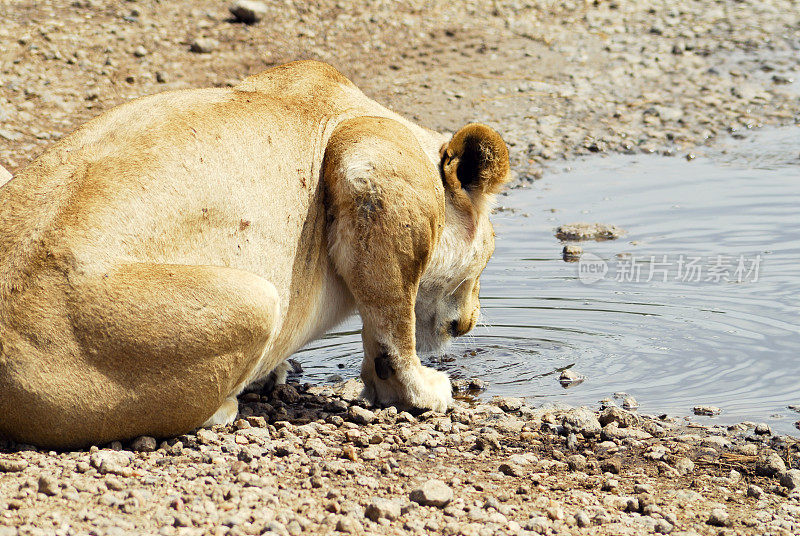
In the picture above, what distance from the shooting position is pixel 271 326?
4781 millimetres

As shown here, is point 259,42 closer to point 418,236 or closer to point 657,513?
point 418,236

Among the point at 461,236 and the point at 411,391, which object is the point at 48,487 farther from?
the point at 461,236

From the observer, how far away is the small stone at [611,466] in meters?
4.99

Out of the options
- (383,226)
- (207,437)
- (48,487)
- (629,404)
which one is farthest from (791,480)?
(48,487)

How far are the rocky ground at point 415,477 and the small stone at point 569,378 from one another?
1.94ft

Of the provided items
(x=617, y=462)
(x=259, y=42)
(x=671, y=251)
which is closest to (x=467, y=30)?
(x=259, y=42)

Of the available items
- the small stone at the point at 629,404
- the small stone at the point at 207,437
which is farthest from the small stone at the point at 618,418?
the small stone at the point at 207,437

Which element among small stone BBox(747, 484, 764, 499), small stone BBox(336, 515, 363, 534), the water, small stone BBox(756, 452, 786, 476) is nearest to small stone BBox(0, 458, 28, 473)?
small stone BBox(336, 515, 363, 534)

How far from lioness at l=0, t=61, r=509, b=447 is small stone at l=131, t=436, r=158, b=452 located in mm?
31

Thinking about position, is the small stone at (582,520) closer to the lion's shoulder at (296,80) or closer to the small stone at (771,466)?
the small stone at (771,466)

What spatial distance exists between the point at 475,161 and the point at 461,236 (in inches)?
16.9

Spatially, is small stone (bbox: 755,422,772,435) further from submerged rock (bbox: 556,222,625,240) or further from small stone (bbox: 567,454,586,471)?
submerged rock (bbox: 556,222,625,240)

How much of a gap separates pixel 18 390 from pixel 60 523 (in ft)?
2.43

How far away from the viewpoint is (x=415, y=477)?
469 cm
